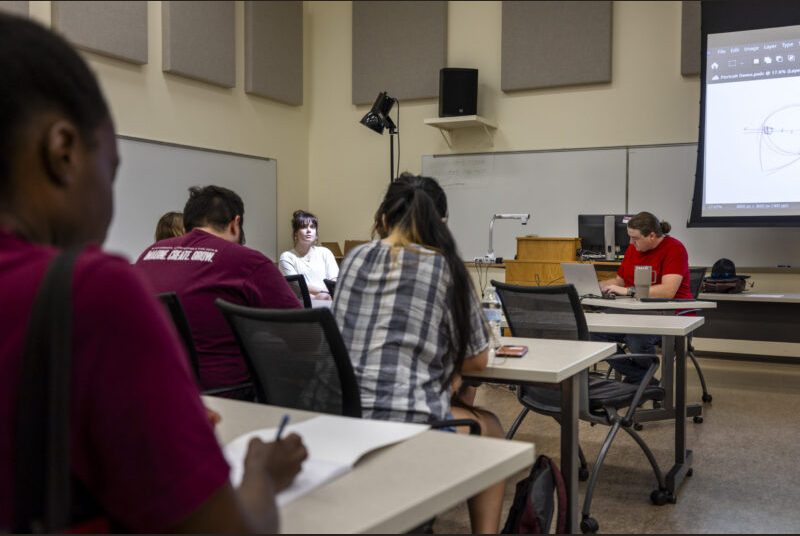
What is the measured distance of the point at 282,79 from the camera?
24.8 ft

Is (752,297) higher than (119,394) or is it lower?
lower

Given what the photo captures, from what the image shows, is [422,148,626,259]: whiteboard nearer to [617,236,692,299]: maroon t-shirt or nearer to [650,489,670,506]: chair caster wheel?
[617,236,692,299]: maroon t-shirt

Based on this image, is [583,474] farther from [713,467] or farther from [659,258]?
[659,258]

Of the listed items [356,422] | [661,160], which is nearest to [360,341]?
[356,422]

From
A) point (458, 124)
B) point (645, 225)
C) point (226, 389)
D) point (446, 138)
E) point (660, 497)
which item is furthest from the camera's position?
point (446, 138)

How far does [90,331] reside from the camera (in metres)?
0.58

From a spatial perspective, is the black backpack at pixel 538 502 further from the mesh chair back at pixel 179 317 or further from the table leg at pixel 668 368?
the table leg at pixel 668 368

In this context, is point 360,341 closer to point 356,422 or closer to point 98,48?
point 356,422

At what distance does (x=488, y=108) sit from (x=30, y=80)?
6.81 meters

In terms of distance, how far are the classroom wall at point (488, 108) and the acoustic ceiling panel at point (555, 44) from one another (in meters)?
0.11

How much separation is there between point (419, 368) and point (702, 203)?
465cm

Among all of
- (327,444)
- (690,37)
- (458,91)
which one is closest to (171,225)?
(327,444)

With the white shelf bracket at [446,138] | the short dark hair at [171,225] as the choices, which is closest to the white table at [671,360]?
the short dark hair at [171,225]

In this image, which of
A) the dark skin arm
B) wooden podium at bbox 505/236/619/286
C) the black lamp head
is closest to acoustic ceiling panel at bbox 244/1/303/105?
the black lamp head
